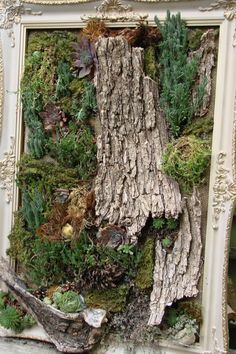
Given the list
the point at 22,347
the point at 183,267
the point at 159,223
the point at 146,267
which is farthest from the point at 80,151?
the point at 22,347

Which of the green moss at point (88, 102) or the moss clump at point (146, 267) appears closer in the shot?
the moss clump at point (146, 267)

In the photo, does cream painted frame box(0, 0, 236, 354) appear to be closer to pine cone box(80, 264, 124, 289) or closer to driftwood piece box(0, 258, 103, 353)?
driftwood piece box(0, 258, 103, 353)

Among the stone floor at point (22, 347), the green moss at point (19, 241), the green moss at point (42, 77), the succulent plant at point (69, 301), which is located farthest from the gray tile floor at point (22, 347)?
the green moss at point (42, 77)

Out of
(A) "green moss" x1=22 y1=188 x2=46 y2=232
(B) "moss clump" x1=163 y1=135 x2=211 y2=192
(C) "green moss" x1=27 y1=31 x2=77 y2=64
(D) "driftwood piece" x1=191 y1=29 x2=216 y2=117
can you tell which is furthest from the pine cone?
(C) "green moss" x1=27 y1=31 x2=77 y2=64

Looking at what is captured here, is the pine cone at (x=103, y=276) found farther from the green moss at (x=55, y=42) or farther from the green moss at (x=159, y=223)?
the green moss at (x=55, y=42)

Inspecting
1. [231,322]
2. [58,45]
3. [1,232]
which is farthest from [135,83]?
[231,322]

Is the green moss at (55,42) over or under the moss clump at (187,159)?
over

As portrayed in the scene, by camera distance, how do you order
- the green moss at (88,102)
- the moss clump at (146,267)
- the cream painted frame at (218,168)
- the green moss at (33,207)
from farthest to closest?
the green moss at (33,207) → the green moss at (88,102) → the moss clump at (146,267) → the cream painted frame at (218,168)
